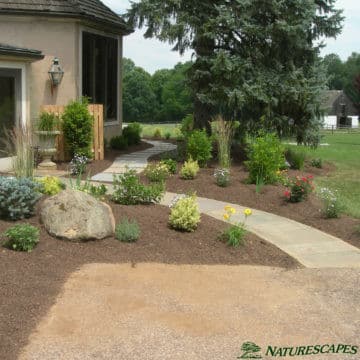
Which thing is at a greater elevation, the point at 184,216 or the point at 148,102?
the point at 148,102

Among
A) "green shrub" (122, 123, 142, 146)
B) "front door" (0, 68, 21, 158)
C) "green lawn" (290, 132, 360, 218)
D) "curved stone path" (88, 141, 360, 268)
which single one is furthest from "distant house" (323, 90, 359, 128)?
"curved stone path" (88, 141, 360, 268)

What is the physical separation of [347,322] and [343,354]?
719 mm

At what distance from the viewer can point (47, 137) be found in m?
13.1

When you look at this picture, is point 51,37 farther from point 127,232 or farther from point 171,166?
point 127,232

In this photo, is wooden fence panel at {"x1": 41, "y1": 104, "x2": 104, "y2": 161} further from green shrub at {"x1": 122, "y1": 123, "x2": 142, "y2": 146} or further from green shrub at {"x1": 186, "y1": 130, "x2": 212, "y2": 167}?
green shrub at {"x1": 122, "y1": 123, "x2": 142, "y2": 146}

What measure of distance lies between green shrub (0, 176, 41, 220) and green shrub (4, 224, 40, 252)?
2.20 feet

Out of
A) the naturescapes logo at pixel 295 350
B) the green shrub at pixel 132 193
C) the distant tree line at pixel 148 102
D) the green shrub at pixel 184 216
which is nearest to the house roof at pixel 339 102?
the distant tree line at pixel 148 102

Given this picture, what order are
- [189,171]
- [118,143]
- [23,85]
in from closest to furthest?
1. [189,171]
2. [23,85]
3. [118,143]

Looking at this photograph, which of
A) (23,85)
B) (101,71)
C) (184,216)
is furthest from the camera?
(101,71)

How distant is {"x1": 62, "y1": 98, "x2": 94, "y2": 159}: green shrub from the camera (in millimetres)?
13695

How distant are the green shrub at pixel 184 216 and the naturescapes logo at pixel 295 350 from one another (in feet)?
10.1

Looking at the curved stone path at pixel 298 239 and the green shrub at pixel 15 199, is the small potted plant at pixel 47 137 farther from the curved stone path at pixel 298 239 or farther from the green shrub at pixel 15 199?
the green shrub at pixel 15 199

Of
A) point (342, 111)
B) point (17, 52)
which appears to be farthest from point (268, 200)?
point (342, 111)

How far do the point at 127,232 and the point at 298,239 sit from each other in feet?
8.40
